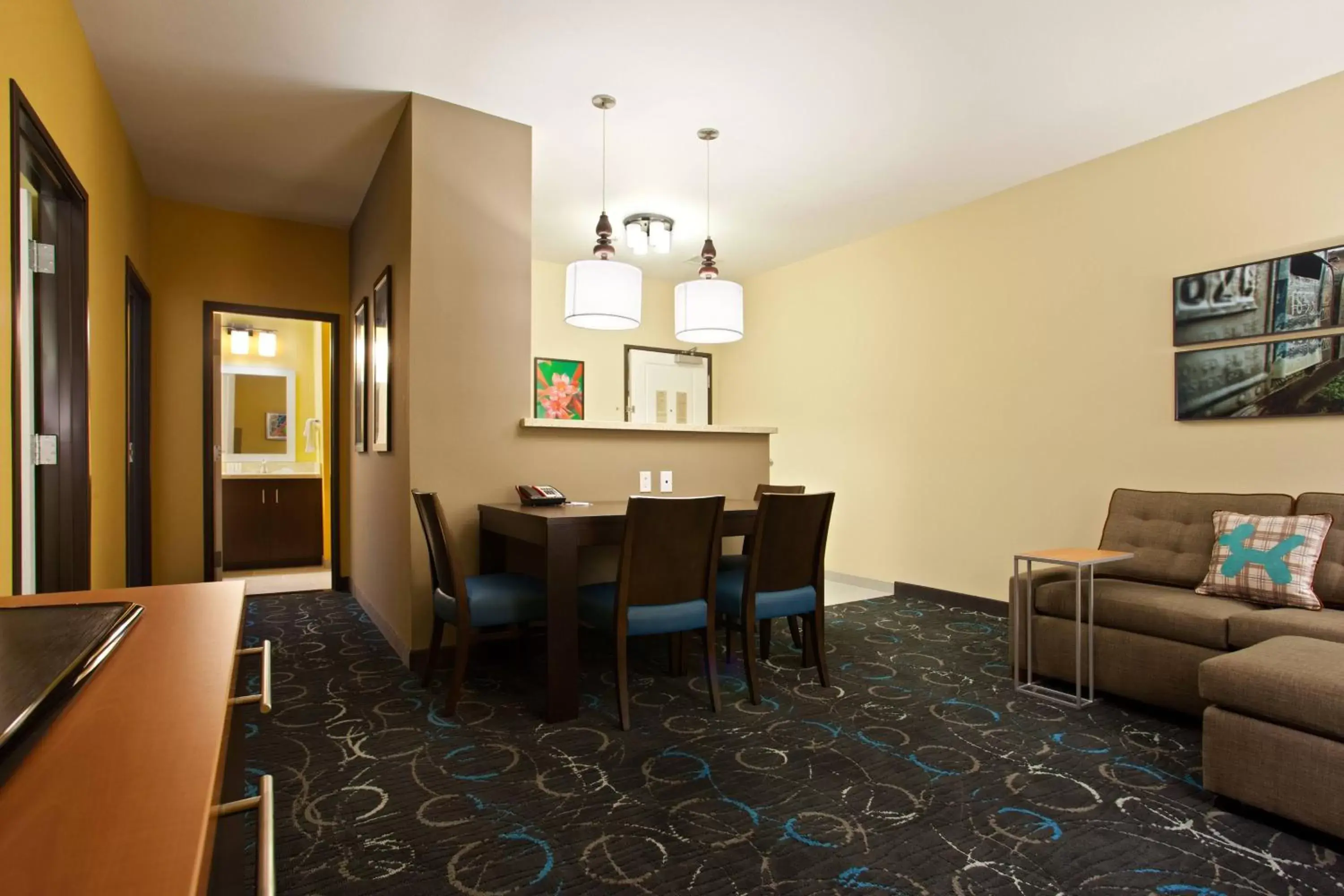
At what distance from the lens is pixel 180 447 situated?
4.82m

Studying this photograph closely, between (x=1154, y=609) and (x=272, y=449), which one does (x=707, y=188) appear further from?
(x=272, y=449)

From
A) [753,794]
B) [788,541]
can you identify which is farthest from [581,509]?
[753,794]

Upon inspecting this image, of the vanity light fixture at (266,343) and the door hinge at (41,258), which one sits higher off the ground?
the vanity light fixture at (266,343)

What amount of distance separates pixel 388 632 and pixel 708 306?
247cm

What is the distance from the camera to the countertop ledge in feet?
11.8

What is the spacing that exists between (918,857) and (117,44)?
417 cm

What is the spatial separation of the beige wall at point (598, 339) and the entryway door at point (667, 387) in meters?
0.06

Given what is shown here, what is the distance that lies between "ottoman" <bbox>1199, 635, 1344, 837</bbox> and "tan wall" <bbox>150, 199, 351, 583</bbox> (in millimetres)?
5515

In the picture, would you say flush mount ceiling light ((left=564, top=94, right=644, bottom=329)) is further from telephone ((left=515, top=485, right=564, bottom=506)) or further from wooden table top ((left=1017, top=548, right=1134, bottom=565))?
wooden table top ((left=1017, top=548, right=1134, bottom=565))

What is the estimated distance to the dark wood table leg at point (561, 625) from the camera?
265 centimetres


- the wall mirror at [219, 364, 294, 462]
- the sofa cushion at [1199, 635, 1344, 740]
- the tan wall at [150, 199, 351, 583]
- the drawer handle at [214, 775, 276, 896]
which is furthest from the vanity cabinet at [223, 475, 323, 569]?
the sofa cushion at [1199, 635, 1344, 740]

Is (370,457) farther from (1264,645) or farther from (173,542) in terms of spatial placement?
(1264,645)

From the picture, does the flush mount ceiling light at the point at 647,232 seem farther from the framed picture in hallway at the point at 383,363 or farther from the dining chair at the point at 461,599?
the dining chair at the point at 461,599

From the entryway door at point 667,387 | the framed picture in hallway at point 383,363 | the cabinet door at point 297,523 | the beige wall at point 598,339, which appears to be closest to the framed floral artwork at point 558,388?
the beige wall at point 598,339
